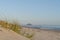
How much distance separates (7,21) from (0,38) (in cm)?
300

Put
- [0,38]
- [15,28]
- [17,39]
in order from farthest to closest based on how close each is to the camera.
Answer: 1. [15,28]
2. [17,39]
3. [0,38]

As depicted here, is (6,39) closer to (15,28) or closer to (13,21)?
(15,28)

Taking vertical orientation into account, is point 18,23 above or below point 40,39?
above

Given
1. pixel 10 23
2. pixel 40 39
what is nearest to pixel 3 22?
pixel 10 23

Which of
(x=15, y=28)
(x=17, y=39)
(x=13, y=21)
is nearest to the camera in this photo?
(x=17, y=39)

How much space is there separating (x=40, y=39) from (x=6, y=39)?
3389 millimetres

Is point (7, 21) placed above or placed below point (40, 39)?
above

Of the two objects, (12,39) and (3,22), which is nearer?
(12,39)

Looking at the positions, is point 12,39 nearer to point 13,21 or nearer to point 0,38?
point 0,38

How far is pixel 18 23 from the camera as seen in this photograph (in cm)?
739

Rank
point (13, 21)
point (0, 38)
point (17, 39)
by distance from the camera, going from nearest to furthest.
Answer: point (0, 38)
point (17, 39)
point (13, 21)

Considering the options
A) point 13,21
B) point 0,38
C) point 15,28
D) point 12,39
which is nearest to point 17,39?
point 12,39

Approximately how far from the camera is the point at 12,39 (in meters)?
4.59

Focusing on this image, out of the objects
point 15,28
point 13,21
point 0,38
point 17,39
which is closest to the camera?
point 0,38
